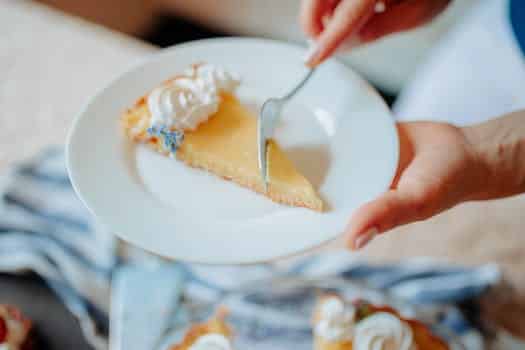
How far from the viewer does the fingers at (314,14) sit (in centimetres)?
72

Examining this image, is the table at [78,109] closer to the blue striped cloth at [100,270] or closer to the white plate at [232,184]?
the blue striped cloth at [100,270]

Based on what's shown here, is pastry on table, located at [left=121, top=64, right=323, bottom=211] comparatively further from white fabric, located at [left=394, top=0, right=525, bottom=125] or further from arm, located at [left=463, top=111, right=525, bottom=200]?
white fabric, located at [left=394, top=0, right=525, bottom=125]

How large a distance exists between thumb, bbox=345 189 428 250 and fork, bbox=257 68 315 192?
5.7 inches

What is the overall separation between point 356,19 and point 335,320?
387mm

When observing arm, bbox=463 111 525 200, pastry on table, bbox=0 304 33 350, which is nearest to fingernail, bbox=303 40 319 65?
arm, bbox=463 111 525 200

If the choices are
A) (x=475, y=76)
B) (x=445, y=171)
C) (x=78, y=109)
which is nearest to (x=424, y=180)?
(x=445, y=171)

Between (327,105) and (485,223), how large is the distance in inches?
12.2

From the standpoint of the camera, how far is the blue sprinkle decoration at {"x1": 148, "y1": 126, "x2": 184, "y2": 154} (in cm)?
65

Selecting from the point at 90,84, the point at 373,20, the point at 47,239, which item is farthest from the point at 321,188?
the point at 90,84

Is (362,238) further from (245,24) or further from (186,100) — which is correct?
(245,24)

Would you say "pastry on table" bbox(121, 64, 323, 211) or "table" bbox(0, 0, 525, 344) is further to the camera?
"table" bbox(0, 0, 525, 344)

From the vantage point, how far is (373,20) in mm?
784

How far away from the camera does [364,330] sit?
0.66m

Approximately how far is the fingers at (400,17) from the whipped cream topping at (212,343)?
1.57 ft
